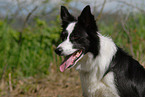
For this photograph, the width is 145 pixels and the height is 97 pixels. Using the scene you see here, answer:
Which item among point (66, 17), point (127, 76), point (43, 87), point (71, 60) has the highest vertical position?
point (66, 17)

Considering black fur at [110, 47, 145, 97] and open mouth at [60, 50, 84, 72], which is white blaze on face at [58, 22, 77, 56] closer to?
open mouth at [60, 50, 84, 72]

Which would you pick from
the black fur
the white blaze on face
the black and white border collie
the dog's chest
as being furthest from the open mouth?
the black fur

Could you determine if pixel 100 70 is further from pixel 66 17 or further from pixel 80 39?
pixel 66 17

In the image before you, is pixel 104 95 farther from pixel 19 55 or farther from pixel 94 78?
pixel 19 55

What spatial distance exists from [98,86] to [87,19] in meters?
1.00

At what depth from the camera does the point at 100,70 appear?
298cm

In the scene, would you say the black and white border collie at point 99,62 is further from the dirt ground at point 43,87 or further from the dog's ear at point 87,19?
the dirt ground at point 43,87

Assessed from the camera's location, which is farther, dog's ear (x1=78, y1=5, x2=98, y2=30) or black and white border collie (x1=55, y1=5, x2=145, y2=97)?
black and white border collie (x1=55, y1=5, x2=145, y2=97)

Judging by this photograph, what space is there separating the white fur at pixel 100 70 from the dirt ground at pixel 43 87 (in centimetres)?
134

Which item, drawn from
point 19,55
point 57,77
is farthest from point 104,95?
point 19,55

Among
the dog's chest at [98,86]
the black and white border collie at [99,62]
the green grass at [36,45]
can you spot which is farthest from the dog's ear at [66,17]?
the green grass at [36,45]

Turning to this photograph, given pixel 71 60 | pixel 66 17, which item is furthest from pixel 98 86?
pixel 66 17

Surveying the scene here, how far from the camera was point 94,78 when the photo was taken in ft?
10.0

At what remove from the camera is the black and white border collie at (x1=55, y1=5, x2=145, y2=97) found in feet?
9.45
